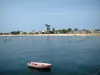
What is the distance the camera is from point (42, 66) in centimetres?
1281

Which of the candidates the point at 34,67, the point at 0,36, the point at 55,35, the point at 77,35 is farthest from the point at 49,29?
the point at 34,67

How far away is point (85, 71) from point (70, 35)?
43692 millimetres

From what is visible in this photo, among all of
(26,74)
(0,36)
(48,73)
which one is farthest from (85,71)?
(0,36)

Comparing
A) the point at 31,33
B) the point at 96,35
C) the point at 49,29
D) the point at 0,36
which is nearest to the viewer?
the point at 96,35

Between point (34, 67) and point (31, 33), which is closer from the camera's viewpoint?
point (34, 67)

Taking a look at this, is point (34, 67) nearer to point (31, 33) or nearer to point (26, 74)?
point (26, 74)

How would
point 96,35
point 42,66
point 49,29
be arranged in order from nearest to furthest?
point 42,66, point 96,35, point 49,29

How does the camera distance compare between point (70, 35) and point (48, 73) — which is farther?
point (70, 35)

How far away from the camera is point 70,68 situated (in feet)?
42.2

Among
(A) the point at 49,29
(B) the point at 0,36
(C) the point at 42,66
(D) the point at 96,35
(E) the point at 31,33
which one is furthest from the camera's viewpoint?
(B) the point at 0,36

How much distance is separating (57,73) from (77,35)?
42.9 m

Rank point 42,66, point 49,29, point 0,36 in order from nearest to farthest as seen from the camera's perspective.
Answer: point 42,66
point 49,29
point 0,36

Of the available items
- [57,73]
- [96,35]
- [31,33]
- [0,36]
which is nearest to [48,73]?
[57,73]

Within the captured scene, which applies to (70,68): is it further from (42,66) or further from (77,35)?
(77,35)
